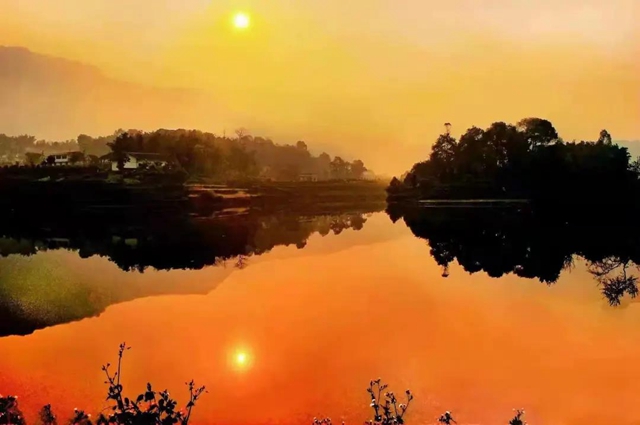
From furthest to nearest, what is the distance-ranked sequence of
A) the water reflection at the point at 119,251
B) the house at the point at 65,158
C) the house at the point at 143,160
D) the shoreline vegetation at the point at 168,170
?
1. the house at the point at 143,160
2. the house at the point at 65,158
3. the shoreline vegetation at the point at 168,170
4. the water reflection at the point at 119,251

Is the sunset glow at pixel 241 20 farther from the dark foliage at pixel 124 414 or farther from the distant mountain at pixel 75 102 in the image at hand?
the dark foliage at pixel 124 414

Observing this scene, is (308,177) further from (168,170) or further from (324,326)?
(324,326)

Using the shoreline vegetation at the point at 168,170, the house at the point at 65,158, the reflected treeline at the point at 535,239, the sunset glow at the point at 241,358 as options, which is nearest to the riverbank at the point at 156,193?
the shoreline vegetation at the point at 168,170

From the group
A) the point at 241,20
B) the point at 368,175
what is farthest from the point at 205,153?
the point at 241,20

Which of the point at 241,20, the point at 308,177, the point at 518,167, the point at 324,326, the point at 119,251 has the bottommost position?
the point at 119,251

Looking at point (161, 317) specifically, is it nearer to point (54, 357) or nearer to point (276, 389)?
point (54, 357)

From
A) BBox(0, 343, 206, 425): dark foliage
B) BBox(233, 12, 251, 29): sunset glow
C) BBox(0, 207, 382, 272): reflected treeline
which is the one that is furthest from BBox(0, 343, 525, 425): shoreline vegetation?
BBox(233, 12, 251, 29): sunset glow

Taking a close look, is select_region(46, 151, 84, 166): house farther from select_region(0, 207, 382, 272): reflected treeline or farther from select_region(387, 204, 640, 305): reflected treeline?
select_region(387, 204, 640, 305): reflected treeline
